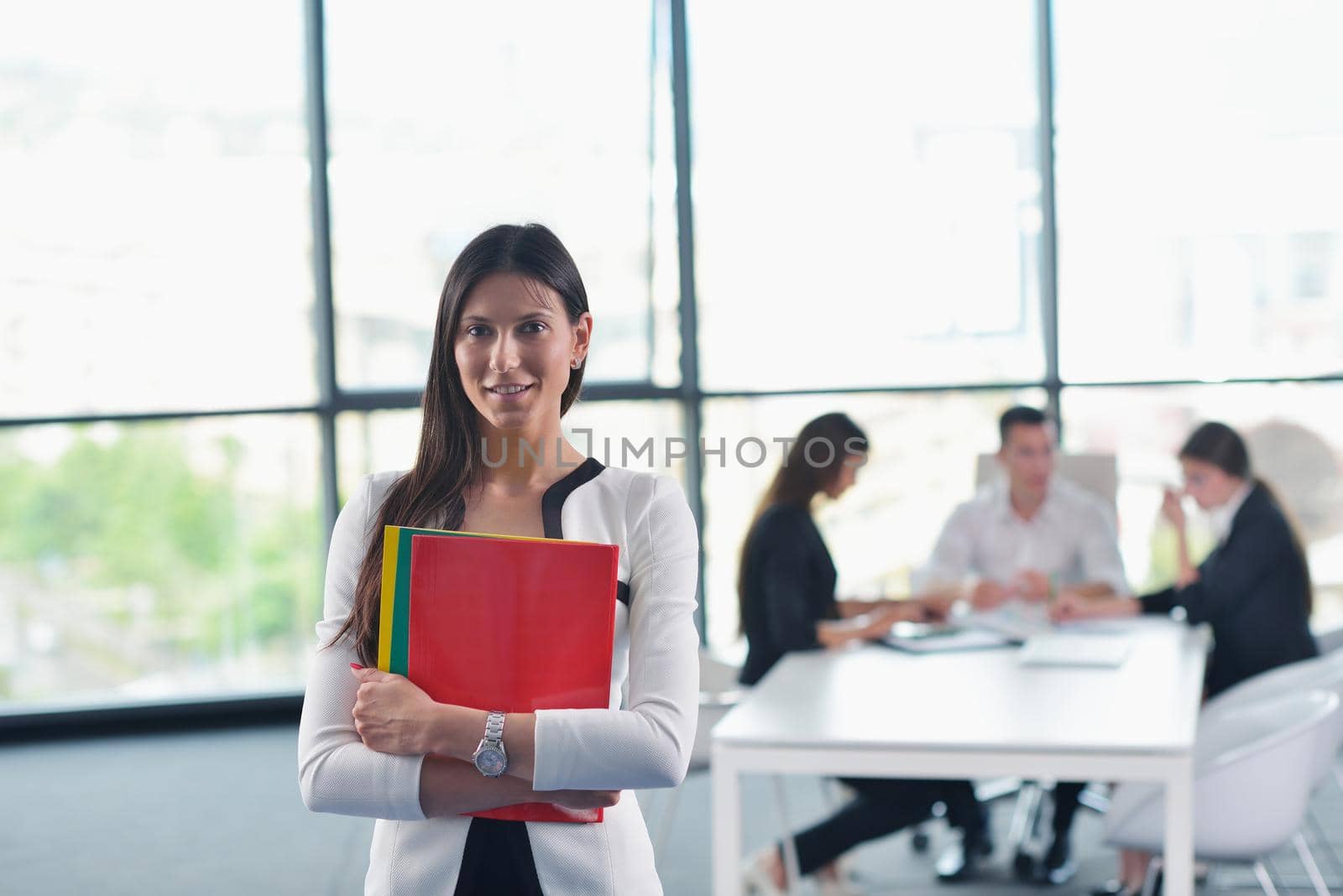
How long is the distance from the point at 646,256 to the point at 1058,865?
3152 mm

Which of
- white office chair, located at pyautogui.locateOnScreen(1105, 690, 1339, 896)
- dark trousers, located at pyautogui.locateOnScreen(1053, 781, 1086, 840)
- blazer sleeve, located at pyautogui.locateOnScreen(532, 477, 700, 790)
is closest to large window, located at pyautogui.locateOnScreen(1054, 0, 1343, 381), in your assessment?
dark trousers, located at pyautogui.locateOnScreen(1053, 781, 1086, 840)

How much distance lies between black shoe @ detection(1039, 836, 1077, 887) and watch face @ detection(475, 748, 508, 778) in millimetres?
2901

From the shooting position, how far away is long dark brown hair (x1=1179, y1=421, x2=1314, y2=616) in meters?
3.94

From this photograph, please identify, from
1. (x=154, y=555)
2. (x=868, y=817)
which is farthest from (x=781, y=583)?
(x=154, y=555)

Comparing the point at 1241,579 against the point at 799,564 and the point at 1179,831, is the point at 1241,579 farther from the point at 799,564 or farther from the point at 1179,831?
the point at 1179,831

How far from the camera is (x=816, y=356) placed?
5.91 m

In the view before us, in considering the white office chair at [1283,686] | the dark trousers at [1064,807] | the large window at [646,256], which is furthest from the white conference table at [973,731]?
the large window at [646,256]

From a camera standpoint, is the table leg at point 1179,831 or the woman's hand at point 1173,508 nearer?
the table leg at point 1179,831

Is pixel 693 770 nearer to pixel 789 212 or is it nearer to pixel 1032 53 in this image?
pixel 789 212

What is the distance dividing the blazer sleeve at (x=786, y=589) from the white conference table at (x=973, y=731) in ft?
1.05

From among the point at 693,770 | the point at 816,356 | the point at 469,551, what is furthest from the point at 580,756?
the point at 816,356

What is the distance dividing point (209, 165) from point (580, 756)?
195 inches

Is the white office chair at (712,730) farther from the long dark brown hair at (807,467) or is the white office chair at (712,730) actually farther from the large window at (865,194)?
the large window at (865,194)

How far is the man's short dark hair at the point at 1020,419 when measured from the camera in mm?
4402
